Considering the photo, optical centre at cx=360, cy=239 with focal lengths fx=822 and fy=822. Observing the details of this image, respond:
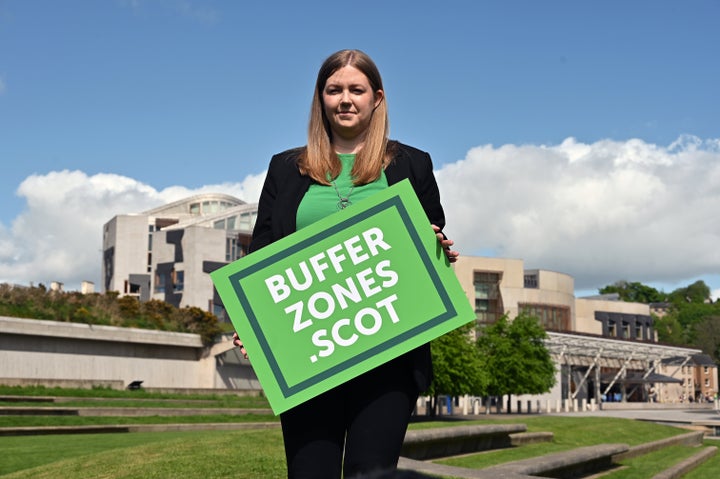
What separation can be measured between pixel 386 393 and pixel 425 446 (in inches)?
421

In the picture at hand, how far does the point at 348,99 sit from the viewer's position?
291cm

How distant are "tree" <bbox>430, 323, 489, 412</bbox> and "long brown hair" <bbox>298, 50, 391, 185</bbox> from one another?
3240cm

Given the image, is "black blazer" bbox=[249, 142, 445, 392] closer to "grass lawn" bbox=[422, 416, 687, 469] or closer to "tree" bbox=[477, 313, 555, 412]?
"grass lawn" bbox=[422, 416, 687, 469]

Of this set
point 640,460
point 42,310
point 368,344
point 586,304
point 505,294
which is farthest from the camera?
point 586,304

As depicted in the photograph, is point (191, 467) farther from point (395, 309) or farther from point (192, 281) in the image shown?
point (192, 281)

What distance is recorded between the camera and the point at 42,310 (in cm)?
4091

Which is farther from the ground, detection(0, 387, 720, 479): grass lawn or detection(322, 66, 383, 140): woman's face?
detection(322, 66, 383, 140): woman's face

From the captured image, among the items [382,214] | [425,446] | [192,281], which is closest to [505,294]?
[192,281]

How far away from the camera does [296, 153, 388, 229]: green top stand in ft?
9.52

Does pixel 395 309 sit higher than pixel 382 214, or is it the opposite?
pixel 382 214

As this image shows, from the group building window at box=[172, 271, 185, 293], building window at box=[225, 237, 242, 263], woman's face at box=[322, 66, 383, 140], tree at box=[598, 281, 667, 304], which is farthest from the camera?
tree at box=[598, 281, 667, 304]

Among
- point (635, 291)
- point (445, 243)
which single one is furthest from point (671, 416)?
point (635, 291)

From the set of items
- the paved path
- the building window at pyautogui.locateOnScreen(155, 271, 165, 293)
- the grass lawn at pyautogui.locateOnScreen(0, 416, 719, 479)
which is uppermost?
the building window at pyautogui.locateOnScreen(155, 271, 165, 293)

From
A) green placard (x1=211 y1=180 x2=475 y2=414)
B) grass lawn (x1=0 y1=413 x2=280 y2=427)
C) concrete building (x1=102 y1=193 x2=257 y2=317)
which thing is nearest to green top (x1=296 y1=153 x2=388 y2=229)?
green placard (x1=211 y1=180 x2=475 y2=414)
